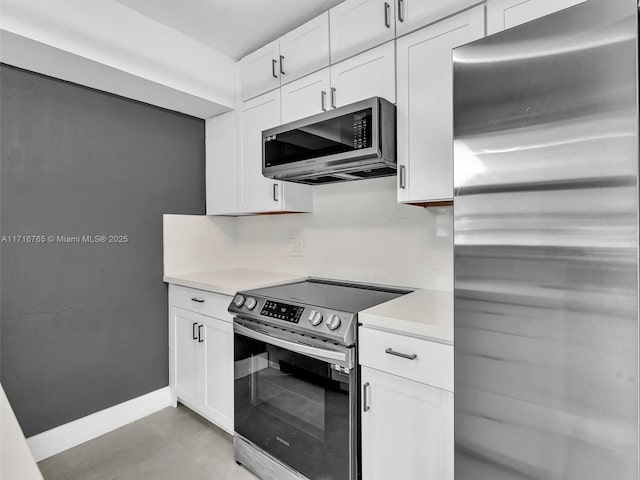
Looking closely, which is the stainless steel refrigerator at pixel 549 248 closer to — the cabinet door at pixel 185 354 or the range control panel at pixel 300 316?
the range control panel at pixel 300 316

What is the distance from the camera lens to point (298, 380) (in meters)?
1.64

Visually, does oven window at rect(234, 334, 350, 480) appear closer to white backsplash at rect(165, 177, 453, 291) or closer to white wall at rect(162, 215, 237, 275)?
white backsplash at rect(165, 177, 453, 291)

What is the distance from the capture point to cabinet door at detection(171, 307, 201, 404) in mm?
2266

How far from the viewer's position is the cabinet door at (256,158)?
2.21 m

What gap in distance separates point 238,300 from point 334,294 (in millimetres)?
536

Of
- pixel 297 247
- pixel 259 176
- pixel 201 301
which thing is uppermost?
pixel 259 176

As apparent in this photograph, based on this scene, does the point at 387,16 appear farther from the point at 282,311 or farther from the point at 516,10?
the point at 282,311

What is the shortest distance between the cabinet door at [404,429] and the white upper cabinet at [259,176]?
1.22 m

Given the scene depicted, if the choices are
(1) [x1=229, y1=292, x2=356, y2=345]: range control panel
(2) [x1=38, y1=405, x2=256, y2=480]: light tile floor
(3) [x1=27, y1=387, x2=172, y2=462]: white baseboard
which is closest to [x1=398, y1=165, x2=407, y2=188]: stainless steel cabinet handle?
(1) [x1=229, y1=292, x2=356, y2=345]: range control panel

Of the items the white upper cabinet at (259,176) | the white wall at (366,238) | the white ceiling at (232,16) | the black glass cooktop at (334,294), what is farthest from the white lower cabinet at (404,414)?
the white ceiling at (232,16)

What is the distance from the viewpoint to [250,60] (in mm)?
2307

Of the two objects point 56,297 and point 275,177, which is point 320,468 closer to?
point 275,177

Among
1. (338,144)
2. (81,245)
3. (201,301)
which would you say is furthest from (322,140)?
(81,245)

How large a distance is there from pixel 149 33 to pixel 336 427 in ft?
7.52
